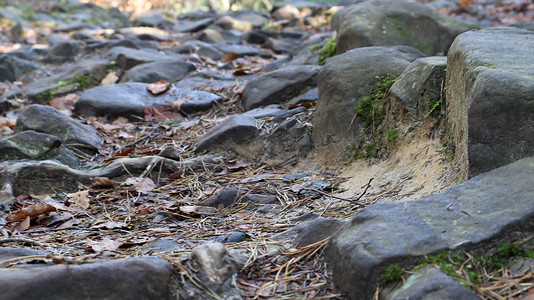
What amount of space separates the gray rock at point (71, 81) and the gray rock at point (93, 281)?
15.0 ft

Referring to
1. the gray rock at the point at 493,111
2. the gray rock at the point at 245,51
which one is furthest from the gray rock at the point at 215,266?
the gray rock at the point at 245,51

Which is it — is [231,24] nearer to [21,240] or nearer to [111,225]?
[111,225]

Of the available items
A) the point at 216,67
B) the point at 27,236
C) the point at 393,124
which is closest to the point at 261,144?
the point at 393,124

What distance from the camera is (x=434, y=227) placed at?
1.79m

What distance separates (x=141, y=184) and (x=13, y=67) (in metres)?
5.21

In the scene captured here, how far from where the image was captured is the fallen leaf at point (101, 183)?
3324 mm

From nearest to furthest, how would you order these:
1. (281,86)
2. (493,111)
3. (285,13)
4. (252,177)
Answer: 1. (493,111)
2. (252,177)
3. (281,86)
4. (285,13)

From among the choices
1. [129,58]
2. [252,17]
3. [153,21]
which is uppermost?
[129,58]

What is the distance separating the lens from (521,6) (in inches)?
364

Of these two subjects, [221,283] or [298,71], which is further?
[298,71]

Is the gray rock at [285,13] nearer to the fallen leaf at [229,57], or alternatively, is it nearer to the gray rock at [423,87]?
the fallen leaf at [229,57]

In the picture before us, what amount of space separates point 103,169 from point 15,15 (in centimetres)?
921

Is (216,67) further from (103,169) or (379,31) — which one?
(103,169)

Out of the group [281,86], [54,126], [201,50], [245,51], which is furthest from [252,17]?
[54,126]
